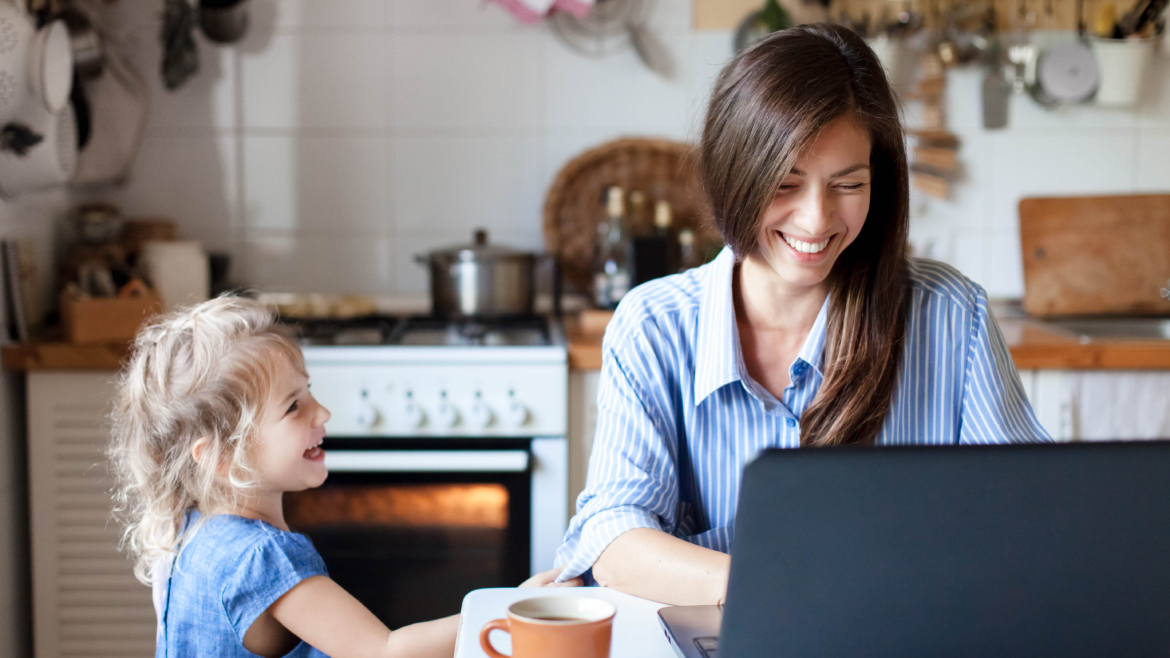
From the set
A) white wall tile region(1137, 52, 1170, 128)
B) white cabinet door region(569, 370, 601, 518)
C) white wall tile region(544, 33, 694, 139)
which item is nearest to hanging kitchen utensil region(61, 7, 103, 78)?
white wall tile region(544, 33, 694, 139)

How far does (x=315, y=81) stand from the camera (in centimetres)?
231

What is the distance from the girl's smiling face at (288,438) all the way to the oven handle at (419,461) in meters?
0.72

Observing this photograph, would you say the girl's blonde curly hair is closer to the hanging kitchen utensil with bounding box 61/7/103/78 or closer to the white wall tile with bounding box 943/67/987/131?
the hanging kitchen utensil with bounding box 61/7/103/78

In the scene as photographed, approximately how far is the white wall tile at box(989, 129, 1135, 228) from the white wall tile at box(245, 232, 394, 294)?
4.95 ft

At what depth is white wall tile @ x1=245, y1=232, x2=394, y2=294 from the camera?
7.72ft

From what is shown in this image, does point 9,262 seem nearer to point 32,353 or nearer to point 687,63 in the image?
point 32,353

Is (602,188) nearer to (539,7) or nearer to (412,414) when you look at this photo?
(539,7)

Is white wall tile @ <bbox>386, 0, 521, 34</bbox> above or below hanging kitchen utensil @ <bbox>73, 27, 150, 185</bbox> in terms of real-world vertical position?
above

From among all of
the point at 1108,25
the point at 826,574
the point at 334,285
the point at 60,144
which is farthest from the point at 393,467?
the point at 1108,25

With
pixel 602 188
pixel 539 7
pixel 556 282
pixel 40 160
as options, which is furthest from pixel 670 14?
pixel 40 160

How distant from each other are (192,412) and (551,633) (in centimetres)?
58

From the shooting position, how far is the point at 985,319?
1106mm

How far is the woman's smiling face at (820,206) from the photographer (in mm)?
963

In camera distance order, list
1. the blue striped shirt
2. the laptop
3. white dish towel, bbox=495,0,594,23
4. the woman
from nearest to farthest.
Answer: the laptop → the woman → the blue striped shirt → white dish towel, bbox=495,0,594,23
